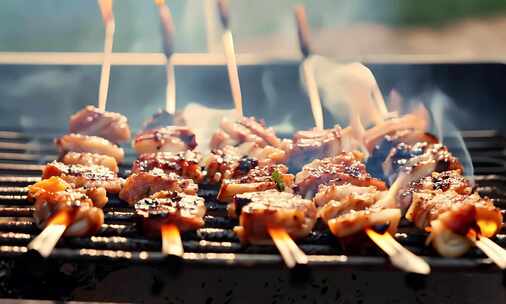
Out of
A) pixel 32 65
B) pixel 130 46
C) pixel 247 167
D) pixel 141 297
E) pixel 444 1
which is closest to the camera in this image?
pixel 141 297

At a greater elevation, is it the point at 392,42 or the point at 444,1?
the point at 444,1

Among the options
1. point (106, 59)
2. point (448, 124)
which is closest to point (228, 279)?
point (106, 59)

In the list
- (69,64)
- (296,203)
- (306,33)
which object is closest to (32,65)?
(69,64)

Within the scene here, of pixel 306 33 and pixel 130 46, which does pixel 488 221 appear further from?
pixel 130 46

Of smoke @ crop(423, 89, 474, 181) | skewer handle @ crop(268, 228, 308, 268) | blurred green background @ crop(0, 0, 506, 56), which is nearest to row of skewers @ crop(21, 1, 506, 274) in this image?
skewer handle @ crop(268, 228, 308, 268)

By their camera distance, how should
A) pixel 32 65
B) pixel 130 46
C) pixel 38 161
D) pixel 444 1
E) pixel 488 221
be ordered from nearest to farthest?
1. pixel 488 221
2. pixel 38 161
3. pixel 32 65
4. pixel 130 46
5. pixel 444 1

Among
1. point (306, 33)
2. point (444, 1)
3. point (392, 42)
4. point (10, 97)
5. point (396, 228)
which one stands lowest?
point (396, 228)

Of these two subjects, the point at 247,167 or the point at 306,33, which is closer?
the point at 247,167
